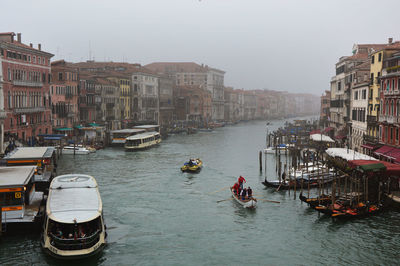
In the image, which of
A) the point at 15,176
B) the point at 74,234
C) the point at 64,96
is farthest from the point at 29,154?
the point at 64,96

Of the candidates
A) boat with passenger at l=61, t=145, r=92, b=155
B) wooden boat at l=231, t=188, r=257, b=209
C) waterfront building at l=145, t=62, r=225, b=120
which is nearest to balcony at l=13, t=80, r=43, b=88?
boat with passenger at l=61, t=145, r=92, b=155

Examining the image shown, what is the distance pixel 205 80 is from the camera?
323 ft

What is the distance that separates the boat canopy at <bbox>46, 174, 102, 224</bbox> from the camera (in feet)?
43.7

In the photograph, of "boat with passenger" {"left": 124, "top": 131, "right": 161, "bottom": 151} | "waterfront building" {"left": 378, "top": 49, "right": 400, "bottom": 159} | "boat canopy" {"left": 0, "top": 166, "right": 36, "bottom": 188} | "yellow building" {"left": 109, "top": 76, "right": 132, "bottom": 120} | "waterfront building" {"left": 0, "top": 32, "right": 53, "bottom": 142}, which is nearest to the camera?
"boat canopy" {"left": 0, "top": 166, "right": 36, "bottom": 188}

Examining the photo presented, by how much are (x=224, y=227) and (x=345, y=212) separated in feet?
15.2

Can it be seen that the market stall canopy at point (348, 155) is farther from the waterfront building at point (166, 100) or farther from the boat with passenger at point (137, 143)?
the waterfront building at point (166, 100)

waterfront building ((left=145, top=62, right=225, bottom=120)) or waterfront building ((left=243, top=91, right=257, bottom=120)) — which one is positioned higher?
waterfront building ((left=145, top=62, right=225, bottom=120))

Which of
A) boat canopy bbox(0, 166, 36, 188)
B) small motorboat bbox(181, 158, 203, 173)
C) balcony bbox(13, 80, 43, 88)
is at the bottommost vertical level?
small motorboat bbox(181, 158, 203, 173)

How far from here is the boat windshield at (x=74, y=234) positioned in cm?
1297

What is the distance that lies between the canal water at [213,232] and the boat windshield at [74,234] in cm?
70

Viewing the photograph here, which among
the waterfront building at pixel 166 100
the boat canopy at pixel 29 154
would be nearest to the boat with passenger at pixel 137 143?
the boat canopy at pixel 29 154

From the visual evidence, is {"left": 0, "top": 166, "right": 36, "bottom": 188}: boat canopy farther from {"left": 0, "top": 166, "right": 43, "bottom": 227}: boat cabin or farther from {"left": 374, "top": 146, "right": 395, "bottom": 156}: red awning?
{"left": 374, "top": 146, "right": 395, "bottom": 156}: red awning

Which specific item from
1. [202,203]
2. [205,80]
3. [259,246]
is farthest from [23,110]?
[205,80]

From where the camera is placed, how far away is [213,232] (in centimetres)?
1659
